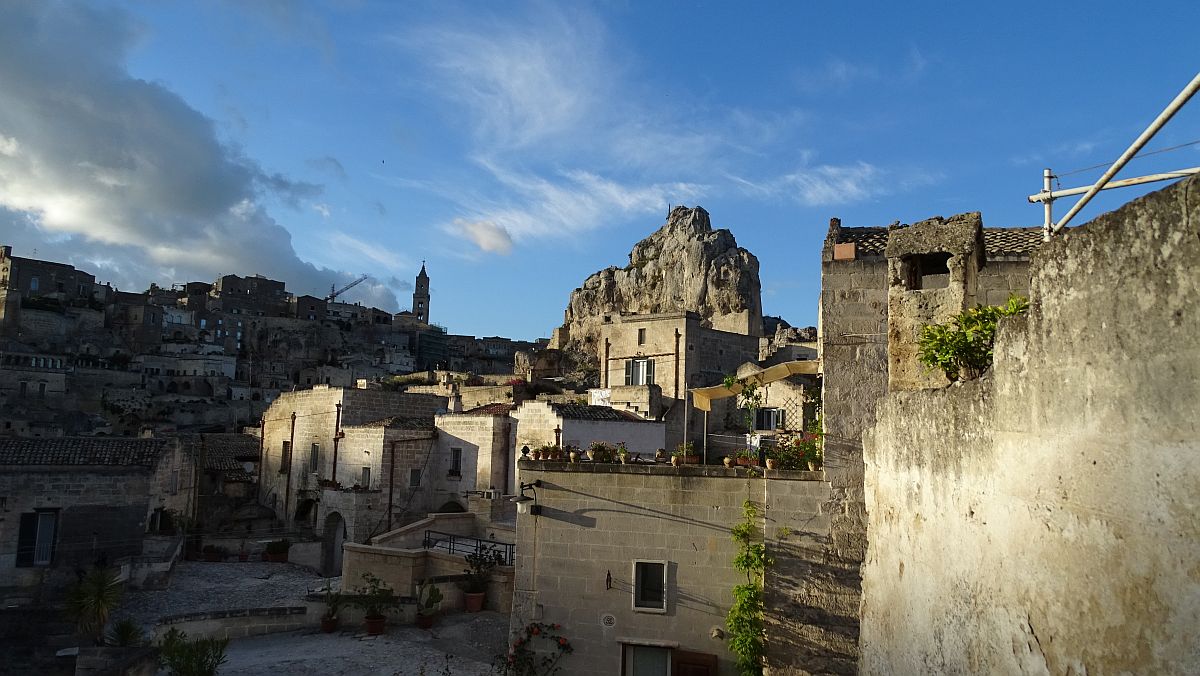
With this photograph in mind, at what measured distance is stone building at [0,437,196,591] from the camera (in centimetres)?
2238

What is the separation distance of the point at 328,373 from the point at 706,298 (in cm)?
3842

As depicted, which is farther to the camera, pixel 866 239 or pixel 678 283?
pixel 678 283

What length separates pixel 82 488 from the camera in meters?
23.4

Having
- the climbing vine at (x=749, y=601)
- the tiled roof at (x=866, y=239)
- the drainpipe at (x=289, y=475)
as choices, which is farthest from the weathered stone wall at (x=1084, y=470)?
the drainpipe at (x=289, y=475)

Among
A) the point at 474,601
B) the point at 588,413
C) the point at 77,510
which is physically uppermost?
the point at 588,413

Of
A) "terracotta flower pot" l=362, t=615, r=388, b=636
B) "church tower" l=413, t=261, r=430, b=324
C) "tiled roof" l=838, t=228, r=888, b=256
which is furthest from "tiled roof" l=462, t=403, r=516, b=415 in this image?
"church tower" l=413, t=261, r=430, b=324

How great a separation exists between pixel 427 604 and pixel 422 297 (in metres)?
121

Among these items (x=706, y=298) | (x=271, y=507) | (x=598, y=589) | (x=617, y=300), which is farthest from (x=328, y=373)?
(x=598, y=589)

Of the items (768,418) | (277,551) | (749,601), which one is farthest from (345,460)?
(749,601)

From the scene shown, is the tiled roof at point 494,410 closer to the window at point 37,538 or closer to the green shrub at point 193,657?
the window at point 37,538

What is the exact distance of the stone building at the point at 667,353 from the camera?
1704 inches

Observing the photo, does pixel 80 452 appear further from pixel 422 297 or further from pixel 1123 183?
pixel 422 297

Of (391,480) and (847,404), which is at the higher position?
(847,404)

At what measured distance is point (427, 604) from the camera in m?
17.3
